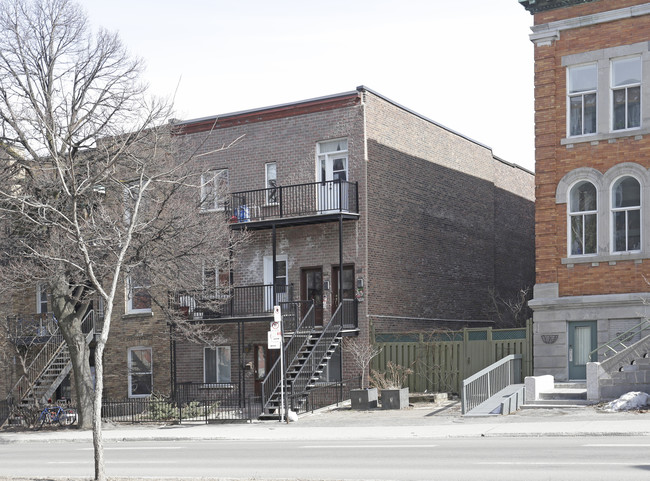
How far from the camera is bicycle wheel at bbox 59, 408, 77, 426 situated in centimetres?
3023

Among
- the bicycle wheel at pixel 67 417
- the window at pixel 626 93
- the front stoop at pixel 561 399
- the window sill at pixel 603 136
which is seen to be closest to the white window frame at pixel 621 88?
the window at pixel 626 93

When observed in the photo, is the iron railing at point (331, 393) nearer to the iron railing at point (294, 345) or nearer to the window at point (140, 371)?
the iron railing at point (294, 345)

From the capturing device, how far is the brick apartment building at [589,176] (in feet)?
89.4

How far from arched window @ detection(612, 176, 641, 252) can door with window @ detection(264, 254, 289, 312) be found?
1144 centimetres

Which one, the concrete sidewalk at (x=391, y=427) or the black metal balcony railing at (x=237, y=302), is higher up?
the black metal balcony railing at (x=237, y=302)

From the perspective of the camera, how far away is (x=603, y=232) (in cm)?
2769

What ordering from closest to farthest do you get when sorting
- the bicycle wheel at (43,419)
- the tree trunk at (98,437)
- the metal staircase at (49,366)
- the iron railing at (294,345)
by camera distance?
the tree trunk at (98,437) → the iron railing at (294,345) → the bicycle wheel at (43,419) → the metal staircase at (49,366)

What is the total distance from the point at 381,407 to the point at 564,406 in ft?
20.0

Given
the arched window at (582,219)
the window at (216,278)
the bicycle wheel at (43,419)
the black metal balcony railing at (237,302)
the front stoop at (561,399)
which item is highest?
the arched window at (582,219)

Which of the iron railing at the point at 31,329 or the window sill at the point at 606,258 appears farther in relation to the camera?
the iron railing at the point at 31,329

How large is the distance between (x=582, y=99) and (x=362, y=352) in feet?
34.5

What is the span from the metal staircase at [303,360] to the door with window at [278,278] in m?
1.56

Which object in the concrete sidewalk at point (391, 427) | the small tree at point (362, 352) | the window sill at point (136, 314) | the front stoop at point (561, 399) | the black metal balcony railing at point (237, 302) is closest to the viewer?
the concrete sidewalk at point (391, 427)

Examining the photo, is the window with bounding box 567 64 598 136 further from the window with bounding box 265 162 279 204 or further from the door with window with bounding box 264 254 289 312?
the door with window with bounding box 264 254 289 312
